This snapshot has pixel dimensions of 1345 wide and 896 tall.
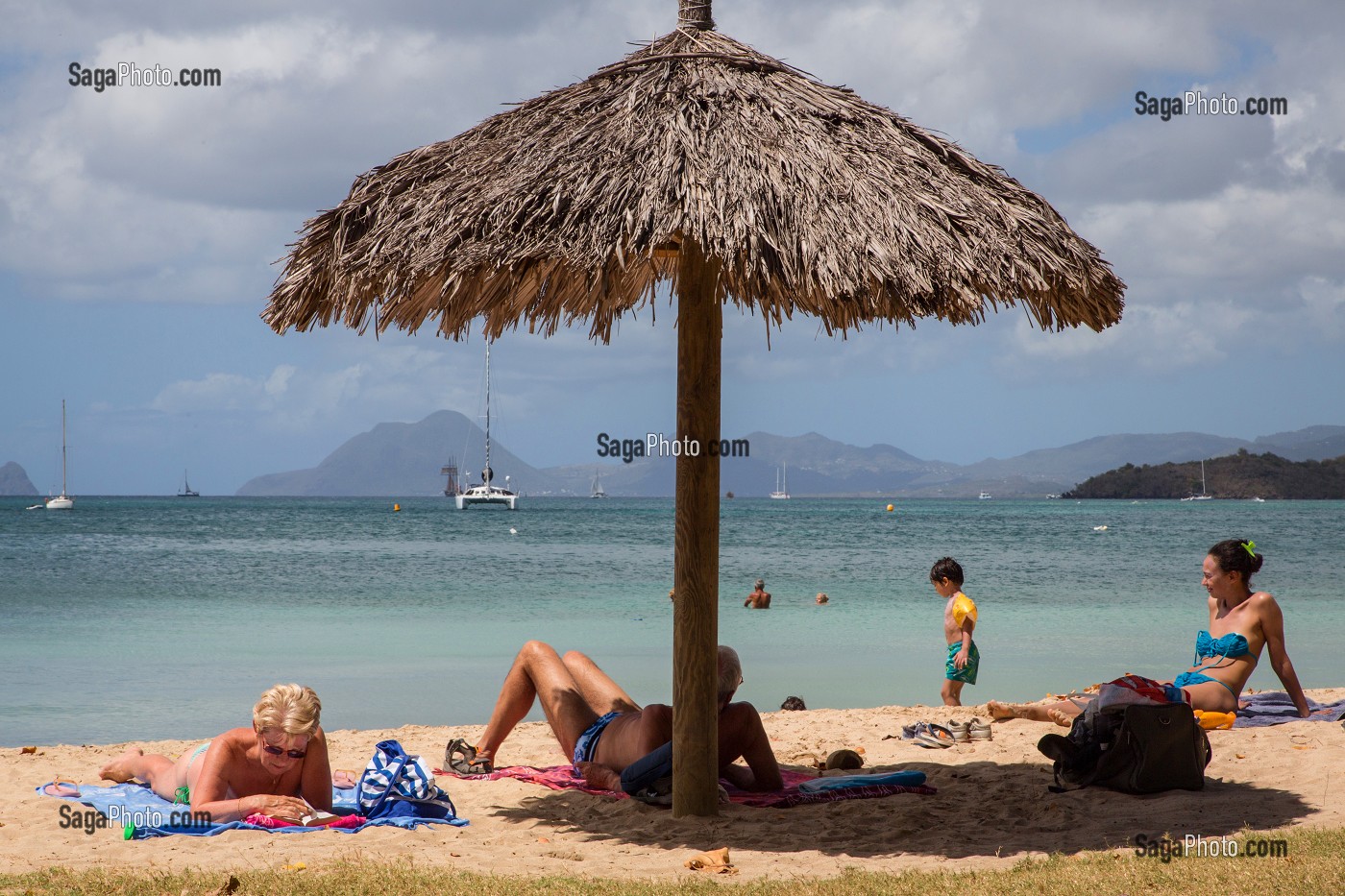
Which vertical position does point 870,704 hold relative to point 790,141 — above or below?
below

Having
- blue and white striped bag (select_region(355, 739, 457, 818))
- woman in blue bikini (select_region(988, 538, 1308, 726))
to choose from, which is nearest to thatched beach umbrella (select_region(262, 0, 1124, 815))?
blue and white striped bag (select_region(355, 739, 457, 818))

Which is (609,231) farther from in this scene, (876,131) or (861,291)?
(876,131)

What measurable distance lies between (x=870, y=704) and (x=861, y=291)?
18.7 feet

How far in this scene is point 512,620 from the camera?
15.2m

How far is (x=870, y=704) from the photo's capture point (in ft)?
29.4

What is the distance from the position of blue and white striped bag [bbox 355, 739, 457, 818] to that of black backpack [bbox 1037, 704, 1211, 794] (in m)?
2.73

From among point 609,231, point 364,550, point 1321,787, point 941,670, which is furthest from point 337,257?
point 364,550

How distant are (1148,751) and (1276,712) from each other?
212cm

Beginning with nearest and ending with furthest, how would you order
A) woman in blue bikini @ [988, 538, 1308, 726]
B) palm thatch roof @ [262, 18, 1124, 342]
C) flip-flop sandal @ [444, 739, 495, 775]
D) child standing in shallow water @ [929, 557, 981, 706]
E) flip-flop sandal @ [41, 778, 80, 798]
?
palm thatch roof @ [262, 18, 1124, 342] < flip-flop sandal @ [41, 778, 80, 798] < flip-flop sandal @ [444, 739, 495, 775] < woman in blue bikini @ [988, 538, 1308, 726] < child standing in shallow water @ [929, 557, 981, 706]

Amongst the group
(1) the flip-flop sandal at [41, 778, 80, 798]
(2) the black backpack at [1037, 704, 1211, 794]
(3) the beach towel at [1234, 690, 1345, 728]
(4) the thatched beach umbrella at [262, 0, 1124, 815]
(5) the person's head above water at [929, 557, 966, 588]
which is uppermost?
(4) the thatched beach umbrella at [262, 0, 1124, 815]

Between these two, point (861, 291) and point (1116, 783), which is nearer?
point (861, 291)

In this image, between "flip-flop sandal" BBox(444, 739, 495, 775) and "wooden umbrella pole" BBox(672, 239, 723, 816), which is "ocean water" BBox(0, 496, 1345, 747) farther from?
"wooden umbrella pole" BBox(672, 239, 723, 816)

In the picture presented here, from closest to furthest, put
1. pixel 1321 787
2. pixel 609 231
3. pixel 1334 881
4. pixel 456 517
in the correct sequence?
Result: pixel 1334 881 → pixel 609 231 → pixel 1321 787 → pixel 456 517

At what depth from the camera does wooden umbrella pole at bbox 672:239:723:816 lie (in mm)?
4379
